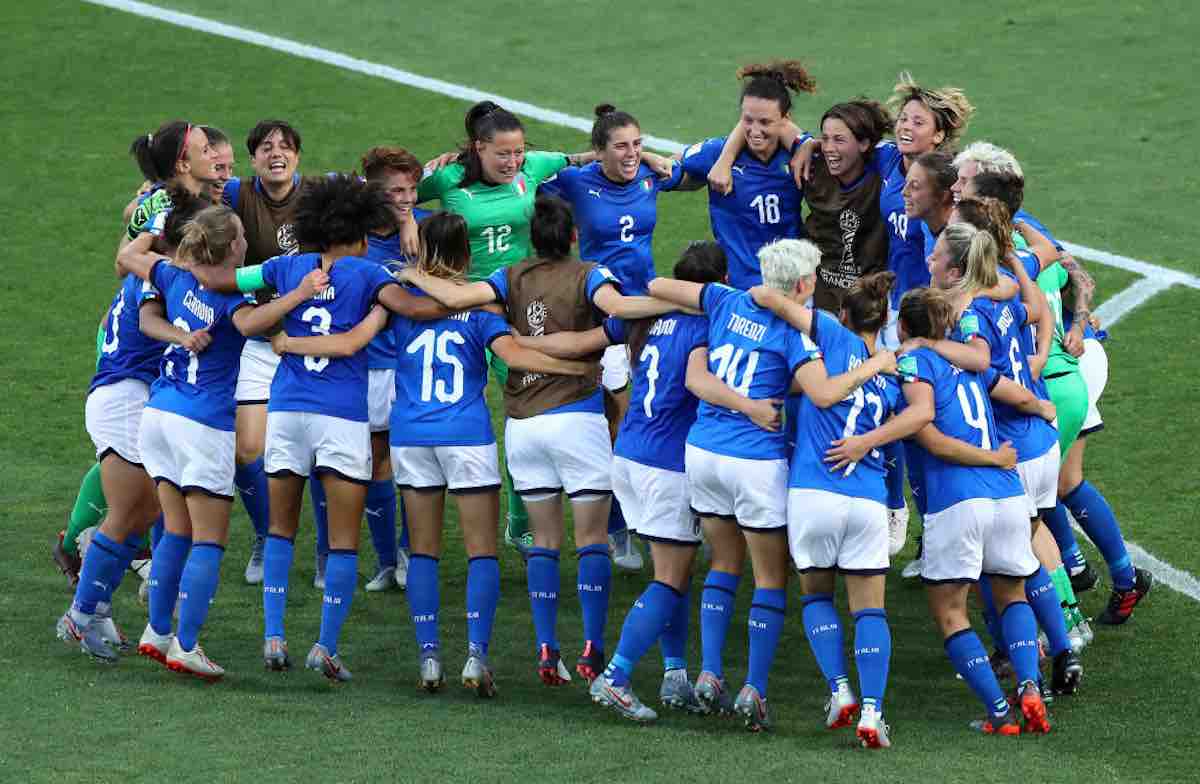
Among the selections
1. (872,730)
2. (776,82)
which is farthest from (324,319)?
(776,82)

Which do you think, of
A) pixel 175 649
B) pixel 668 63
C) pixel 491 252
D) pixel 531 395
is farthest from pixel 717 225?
pixel 668 63

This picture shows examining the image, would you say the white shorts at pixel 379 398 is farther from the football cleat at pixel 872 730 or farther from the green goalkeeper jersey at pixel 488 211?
the football cleat at pixel 872 730

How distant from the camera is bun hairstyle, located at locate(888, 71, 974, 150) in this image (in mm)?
9586

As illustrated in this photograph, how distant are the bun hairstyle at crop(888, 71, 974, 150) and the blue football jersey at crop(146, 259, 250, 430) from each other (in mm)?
3533

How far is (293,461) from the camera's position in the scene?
823 cm

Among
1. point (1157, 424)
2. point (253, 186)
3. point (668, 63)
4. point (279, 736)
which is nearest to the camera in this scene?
point (279, 736)

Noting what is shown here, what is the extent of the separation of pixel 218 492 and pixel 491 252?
2.14 metres

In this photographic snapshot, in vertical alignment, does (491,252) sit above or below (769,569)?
above

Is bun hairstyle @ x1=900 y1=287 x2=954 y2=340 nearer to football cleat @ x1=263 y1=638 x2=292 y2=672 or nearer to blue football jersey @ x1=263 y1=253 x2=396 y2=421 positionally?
blue football jersey @ x1=263 y1=253 x2=396 y2=421

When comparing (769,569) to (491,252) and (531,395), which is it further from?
(491,252)

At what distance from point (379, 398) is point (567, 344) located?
175cm

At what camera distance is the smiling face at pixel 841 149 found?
962cm

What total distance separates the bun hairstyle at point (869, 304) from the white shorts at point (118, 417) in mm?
3226

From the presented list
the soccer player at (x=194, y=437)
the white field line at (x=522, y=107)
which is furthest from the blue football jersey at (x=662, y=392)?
the white field line at (x=522, y=107)
